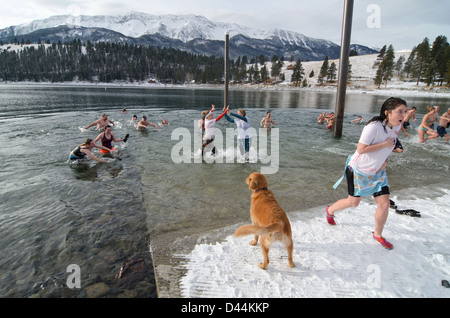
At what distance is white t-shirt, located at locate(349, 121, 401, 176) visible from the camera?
Result: 12.0 ft

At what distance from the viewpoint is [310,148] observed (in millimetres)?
12016

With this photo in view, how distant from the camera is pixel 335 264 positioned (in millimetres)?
3594

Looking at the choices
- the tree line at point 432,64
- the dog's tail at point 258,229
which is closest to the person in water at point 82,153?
the dog's tail at point 258,229

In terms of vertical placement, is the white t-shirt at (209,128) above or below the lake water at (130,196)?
above

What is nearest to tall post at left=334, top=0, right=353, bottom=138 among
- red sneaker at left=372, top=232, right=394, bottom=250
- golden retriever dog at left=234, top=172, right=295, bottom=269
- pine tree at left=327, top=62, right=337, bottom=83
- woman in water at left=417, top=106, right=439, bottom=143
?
woman in water at left=417, top=106, right=439, bottom=143

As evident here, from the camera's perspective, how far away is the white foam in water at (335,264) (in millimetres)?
3105

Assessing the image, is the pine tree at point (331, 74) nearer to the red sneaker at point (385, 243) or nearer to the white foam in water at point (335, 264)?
the white foam in water at point (335, 264)

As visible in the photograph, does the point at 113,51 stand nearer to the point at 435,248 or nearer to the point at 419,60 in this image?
the point at 419,60

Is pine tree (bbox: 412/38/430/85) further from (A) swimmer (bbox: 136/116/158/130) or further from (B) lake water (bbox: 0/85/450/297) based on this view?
(A) swimmer (bbox: 136/116/158/130)

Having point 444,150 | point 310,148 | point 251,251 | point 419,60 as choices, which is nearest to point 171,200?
point 251,251

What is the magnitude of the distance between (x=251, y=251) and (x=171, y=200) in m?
3.01

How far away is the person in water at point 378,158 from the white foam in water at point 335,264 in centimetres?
45

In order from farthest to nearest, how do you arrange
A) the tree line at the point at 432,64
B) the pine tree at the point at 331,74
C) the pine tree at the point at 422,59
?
1. the pine tree at the point at 331,74
2. the pine tree at the point at 422,59
3. the tree line at the point at 432,64

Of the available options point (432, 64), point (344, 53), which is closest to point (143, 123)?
point (344, 53)
